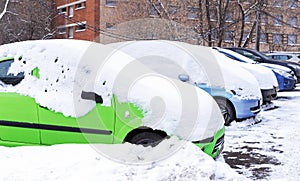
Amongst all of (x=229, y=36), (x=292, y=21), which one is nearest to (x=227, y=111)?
(x=229, y=36)

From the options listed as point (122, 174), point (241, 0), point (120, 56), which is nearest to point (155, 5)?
point (241, 0)

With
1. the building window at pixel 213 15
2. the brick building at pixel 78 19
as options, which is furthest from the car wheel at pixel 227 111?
the brick building at pixel 78 19

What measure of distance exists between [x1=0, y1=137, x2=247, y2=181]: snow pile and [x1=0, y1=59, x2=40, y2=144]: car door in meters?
0.33

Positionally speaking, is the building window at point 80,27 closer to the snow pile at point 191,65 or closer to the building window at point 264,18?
the building window at point 264,18

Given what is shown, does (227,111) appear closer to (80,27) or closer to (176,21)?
(176,21)

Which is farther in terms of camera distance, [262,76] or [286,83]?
[286,83]

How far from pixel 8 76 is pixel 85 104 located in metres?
1.09

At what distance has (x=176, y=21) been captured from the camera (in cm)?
2762

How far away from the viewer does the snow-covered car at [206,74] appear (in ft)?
23.7

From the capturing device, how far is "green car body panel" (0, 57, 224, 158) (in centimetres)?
426

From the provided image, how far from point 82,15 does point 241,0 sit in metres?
17.9

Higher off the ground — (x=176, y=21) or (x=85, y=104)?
(x=176, y=21)

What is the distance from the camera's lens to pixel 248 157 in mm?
5445

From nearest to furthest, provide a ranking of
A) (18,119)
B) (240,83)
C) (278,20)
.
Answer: (18,119) → (240,83) → (278,20)
